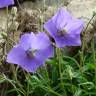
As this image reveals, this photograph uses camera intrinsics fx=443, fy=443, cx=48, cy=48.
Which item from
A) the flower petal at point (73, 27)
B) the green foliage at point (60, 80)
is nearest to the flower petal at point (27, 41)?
the flower petal at point (73, 27)

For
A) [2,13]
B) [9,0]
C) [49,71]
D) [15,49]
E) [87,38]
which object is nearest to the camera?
[15,49]

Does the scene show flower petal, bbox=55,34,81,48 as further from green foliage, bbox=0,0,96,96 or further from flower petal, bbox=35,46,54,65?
green foliage, bbox=0,0,96,96

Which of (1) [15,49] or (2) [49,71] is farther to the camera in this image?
(2) [49,71]

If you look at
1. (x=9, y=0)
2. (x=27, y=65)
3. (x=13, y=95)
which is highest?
(x=9, y=0)

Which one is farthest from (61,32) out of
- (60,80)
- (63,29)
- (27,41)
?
(60,80)

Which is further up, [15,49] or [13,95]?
[15,49]

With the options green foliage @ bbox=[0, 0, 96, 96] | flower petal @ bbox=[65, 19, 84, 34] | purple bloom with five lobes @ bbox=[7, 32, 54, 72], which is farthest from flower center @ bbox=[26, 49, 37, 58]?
green foliage @ bbox=[0, 0, 96, 96]

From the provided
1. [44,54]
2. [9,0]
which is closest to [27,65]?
[44,54]

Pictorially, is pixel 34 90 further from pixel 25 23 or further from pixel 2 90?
pixel 25 23
